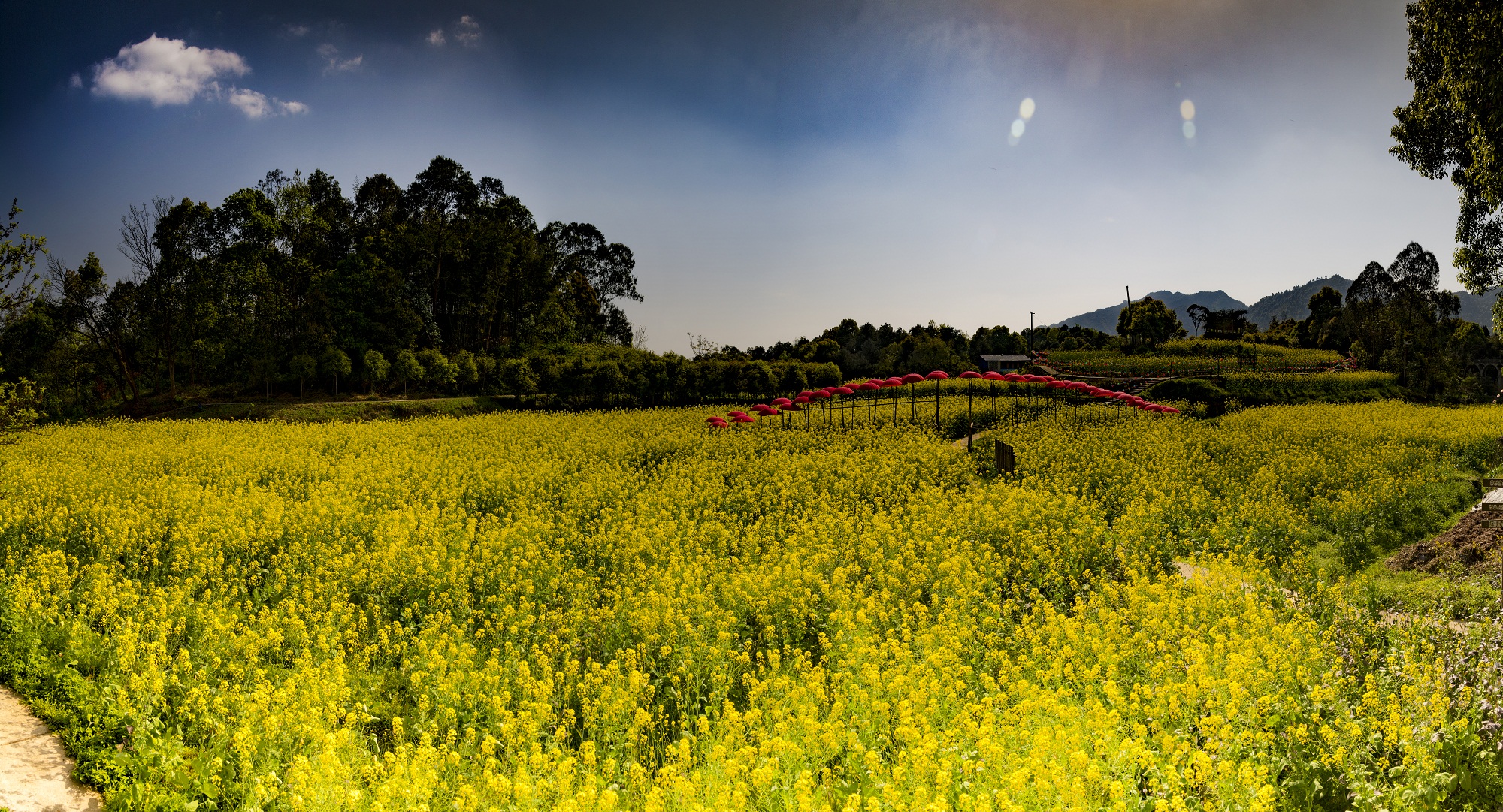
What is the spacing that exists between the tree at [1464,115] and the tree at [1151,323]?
54075 millimetres

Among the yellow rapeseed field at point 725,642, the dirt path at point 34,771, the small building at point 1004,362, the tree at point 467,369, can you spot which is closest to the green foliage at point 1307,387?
the small building at point 1004,362

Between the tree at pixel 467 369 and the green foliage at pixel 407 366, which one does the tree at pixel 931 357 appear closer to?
the tree at pixel 467 369

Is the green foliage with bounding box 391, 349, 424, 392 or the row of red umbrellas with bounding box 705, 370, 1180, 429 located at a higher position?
the green foliage with bounding box 391, 349, 424, 392

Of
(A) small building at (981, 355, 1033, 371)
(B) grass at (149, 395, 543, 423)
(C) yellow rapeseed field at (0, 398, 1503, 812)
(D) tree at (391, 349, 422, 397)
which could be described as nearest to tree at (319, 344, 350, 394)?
(B) grass at (149, 395, 543, 423)

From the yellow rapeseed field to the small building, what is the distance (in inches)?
1929

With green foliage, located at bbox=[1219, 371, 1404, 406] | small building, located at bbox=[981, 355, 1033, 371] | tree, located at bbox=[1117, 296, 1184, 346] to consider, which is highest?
tree, located at bbox=[1117, 296, 1184, 346]

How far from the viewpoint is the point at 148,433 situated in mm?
25188

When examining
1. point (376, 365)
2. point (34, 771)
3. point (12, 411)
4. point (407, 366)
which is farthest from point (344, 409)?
point (34, 771)

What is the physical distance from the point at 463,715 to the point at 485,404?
36705mm

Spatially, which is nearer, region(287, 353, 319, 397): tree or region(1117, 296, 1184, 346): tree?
region(287, 353, 319, 397): tree

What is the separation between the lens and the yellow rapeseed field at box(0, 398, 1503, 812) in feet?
17.9

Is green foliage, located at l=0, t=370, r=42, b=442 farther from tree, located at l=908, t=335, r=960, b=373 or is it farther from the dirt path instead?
tree, located at l=908, t=335, r=960, b=373

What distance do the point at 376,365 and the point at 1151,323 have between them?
6863 centimetres

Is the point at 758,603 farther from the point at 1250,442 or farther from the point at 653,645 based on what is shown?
the point at 1250,442
